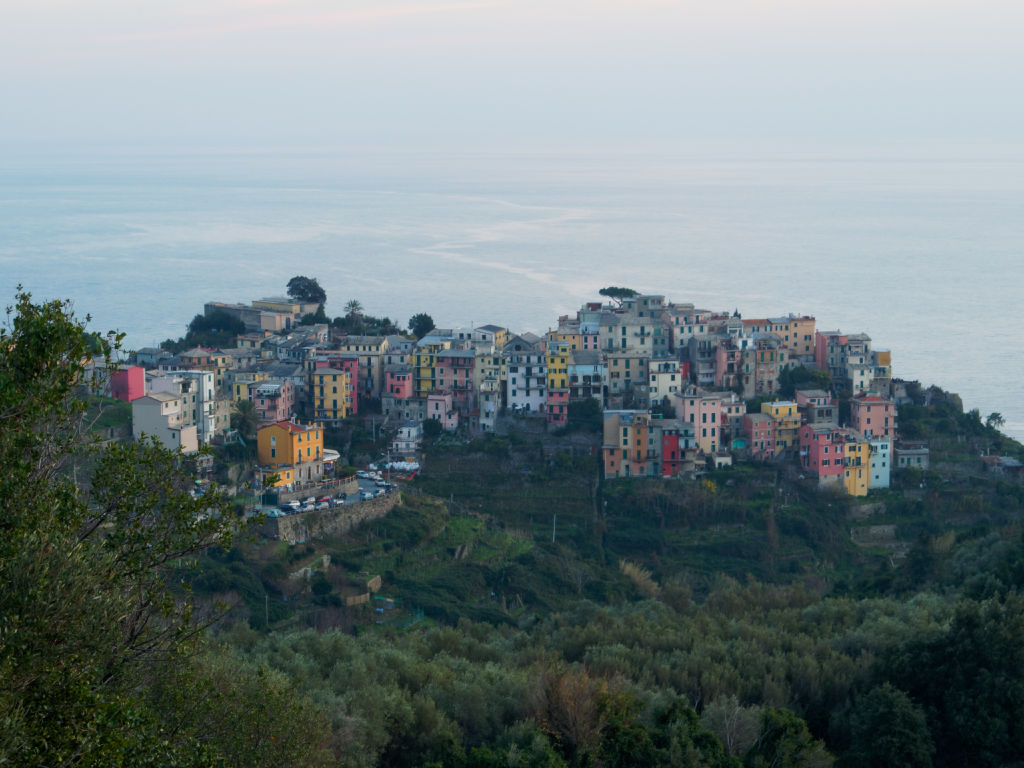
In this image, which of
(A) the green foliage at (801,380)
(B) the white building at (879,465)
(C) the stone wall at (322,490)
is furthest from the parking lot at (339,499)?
(B) the white building at (879,465)

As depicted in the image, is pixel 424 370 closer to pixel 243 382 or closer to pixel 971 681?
pixel 243 382

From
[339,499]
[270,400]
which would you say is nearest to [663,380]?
[339,499]

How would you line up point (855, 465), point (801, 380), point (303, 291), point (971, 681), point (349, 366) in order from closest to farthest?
point (971, 681)
point (855, 465)
point (349, 366)
point (801, 380)
point (303, 291)

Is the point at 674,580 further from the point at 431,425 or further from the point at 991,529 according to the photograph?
the point at 431,425

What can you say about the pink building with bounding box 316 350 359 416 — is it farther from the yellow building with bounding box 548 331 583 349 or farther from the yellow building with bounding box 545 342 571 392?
the yellow building with bounding box 548 331 583 349

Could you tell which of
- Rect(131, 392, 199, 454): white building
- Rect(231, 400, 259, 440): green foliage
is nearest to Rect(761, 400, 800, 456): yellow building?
Rect(231, 400, 259, 440): green foliage

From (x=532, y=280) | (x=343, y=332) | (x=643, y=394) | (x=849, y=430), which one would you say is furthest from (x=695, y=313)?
(x=532, y=280)
